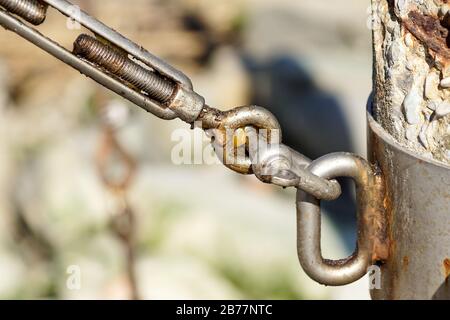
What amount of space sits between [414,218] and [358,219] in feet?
0.26

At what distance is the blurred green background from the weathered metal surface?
1.01m

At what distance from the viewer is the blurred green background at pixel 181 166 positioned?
94.6 inches

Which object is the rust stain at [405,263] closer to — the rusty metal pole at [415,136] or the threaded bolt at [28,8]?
the rusty metal pole at [415,136]

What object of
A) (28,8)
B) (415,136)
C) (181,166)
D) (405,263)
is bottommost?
(405,263)

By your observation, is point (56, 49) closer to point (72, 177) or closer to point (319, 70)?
point (72, 177)

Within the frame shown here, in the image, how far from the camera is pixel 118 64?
2.75 feet

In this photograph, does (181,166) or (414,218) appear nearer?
(414,218)

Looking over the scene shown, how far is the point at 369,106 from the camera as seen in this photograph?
937mm

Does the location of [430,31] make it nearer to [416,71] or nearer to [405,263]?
[416,71]

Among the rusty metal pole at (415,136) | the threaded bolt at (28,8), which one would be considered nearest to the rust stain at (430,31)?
the rusty metal pole at (415,136)

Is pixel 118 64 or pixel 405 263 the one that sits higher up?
pixel 118 64

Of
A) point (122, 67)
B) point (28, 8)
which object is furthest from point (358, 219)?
point (28, 8)

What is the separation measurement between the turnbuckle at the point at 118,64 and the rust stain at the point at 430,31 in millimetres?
218
